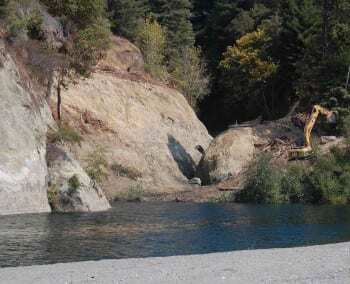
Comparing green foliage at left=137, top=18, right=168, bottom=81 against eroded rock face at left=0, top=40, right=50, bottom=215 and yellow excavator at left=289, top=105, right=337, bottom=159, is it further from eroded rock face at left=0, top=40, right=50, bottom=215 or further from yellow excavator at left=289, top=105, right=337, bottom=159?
eroded rock face at left=0, top=40, right=50, bottom=215

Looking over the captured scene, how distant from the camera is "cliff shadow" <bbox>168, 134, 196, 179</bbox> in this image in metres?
62.6

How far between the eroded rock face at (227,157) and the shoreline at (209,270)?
37599 millimetres

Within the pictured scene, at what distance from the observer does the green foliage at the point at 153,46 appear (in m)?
76.3

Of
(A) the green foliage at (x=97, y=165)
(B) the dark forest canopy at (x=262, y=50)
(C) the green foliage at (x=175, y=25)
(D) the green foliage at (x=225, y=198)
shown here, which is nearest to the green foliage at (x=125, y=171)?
(A) the green foliage at (x=97, y=165)

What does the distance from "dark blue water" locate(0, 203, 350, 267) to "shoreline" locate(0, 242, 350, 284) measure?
310 centimetres

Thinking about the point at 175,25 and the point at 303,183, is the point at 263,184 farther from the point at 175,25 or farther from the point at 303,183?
the point at 175,25

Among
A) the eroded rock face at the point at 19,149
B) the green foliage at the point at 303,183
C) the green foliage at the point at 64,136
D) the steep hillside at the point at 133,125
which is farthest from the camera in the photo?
the steep hillside at the point at 133,125

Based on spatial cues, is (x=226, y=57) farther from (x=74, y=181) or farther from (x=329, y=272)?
(x=329, y=272)

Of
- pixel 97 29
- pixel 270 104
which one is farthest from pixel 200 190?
pixel 270 104

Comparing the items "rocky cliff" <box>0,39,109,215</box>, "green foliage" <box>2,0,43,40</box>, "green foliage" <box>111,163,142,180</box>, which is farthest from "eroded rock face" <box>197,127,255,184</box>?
"rocky cliff" <box>0,39,109,215</box>

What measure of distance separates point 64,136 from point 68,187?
955 centimetres

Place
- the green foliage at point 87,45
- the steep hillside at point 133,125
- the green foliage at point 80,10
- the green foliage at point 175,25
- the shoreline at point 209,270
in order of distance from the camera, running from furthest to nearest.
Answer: the green foliage at point 175,25 → the steep hillside at point 133,125 → the green foliage at point 80,10 → the green foliage at point 87,45 → the shoreline at point 209,270

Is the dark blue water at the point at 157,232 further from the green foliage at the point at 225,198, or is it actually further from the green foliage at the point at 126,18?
the green foliage at the point at 126,18

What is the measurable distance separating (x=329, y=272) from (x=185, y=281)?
3376 millimetres
